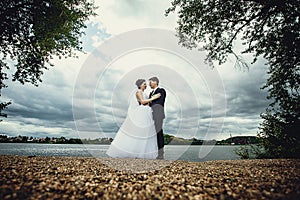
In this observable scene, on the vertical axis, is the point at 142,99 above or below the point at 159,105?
above

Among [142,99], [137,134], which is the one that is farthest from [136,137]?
[142,99]

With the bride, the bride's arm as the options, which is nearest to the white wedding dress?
Answer: the bride

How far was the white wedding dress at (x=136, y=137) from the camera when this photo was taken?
9.01 metres

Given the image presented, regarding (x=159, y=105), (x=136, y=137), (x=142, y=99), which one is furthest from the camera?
(x=159, y=105)

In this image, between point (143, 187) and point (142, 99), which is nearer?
point (143, 187)

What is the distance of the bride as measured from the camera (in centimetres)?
902

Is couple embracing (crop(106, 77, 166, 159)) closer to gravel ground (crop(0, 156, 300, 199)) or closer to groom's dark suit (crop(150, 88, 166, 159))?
groom's dark suit (crop(150, 88, 166, 159))

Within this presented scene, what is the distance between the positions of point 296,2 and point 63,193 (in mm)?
11811

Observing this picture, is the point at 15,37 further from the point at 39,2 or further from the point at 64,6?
the point at 64,6

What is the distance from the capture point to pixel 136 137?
912 centimetres

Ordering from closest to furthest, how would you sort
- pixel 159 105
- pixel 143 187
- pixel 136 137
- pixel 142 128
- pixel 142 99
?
pixel 143 187
pixel 136 137
pixel 142 128
pixel 142 99
pixel 159 105

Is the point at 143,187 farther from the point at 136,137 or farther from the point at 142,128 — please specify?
the point at 142,128

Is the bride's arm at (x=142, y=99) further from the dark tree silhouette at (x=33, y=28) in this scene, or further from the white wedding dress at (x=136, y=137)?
the dark tree silhouette at (x=33, y=28)

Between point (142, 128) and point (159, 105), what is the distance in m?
1.50
